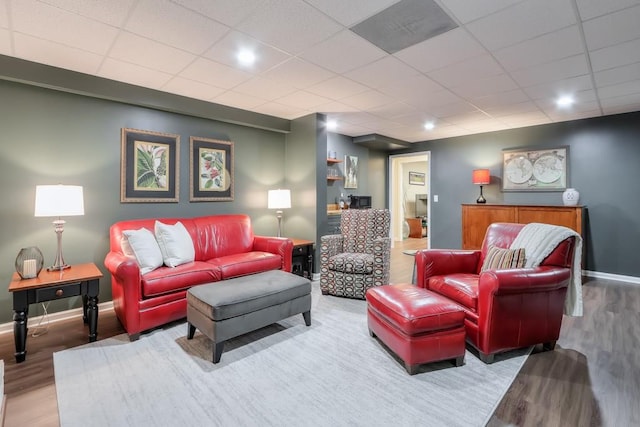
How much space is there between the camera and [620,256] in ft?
14.8

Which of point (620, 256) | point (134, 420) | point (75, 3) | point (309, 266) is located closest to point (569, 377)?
point (134, 420)

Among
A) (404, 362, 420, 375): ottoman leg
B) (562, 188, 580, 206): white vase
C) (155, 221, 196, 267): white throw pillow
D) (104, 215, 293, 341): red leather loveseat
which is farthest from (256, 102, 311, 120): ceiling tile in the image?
(562, 188, 580, 206): white vase

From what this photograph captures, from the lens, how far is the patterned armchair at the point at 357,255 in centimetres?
368

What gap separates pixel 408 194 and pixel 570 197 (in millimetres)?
4706

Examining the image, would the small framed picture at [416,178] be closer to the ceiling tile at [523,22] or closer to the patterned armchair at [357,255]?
the patterned armchair at [357,255]

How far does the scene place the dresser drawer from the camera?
7.76 feet

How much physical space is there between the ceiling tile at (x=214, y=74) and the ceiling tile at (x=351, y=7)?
126 cm

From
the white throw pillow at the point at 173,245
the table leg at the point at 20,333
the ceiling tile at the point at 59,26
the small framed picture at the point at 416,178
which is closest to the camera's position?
the ceiling tile at the point at 59,26

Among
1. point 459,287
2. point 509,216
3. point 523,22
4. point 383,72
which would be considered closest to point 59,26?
point 383,72

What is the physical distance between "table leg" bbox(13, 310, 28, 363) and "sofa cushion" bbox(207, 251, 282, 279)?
56.9 inches

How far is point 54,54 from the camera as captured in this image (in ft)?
8.71

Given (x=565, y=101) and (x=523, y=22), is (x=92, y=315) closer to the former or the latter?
(x=523, y=22)

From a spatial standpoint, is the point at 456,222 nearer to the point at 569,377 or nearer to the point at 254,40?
the point at 569,377

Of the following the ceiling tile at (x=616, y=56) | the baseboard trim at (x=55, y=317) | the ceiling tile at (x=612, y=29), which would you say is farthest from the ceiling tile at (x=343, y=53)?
the baseboard trim at (x=55, y=317)
